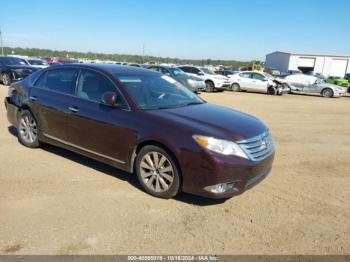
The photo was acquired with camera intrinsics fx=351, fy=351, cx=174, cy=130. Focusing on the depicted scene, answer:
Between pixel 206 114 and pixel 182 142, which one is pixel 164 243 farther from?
pixel 206 114

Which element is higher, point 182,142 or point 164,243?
point 182,142

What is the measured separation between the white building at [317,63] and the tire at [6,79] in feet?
182

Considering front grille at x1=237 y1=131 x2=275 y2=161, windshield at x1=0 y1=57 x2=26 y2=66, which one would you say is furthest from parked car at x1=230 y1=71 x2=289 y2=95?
front grille at x1=237 y1=131 x2=275 y2=161

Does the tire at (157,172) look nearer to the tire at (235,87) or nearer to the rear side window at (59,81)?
A: the rear side window at (59,81)

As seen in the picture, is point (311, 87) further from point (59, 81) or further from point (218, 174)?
point (218, 174)

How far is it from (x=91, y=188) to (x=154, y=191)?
34.2 inches

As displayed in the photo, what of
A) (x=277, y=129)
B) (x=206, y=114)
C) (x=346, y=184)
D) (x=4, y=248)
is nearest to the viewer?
(x=4, y=248)

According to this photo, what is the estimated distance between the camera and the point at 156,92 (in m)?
5.21

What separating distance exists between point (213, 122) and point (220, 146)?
1.65ft

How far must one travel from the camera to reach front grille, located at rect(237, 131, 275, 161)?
4161 millimetres

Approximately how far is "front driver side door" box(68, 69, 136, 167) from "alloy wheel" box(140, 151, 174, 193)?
29 centimetres

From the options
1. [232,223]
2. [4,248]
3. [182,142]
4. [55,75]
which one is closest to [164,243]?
[232,223]

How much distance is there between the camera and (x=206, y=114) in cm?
478

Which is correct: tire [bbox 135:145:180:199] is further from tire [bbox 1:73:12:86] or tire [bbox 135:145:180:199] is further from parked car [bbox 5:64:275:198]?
tire [bbox 1:73:12:86]
